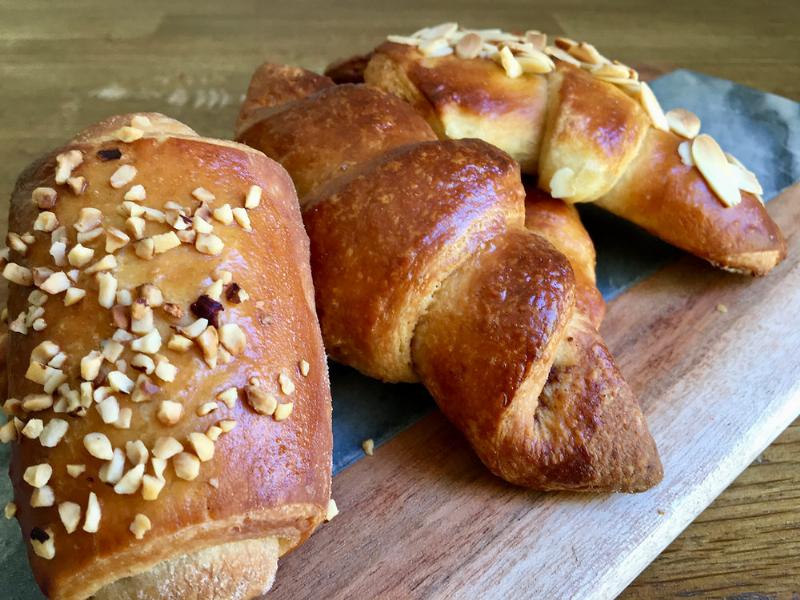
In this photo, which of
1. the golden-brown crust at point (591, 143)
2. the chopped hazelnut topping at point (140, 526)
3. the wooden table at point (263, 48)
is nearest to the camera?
the chopped hazelnut topping at point (140, 526)

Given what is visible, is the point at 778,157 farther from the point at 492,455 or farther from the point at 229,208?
the point at 229,208

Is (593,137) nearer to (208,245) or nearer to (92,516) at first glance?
(208,245)

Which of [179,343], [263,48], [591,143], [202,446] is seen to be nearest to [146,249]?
[179,343]

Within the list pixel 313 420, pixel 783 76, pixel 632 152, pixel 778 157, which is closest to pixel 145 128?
pixel 313 420

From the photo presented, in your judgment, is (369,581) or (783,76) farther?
(783,76)

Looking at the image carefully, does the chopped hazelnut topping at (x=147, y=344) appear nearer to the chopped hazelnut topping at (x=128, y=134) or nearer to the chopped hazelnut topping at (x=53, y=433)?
the chopped hazelnut topping at (x=53, y=433)

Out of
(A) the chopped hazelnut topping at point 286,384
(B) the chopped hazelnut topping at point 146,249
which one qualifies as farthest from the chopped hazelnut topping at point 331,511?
(B) the chopped hazelnut topping at point 146,249

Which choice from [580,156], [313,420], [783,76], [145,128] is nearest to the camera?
[313,420]
